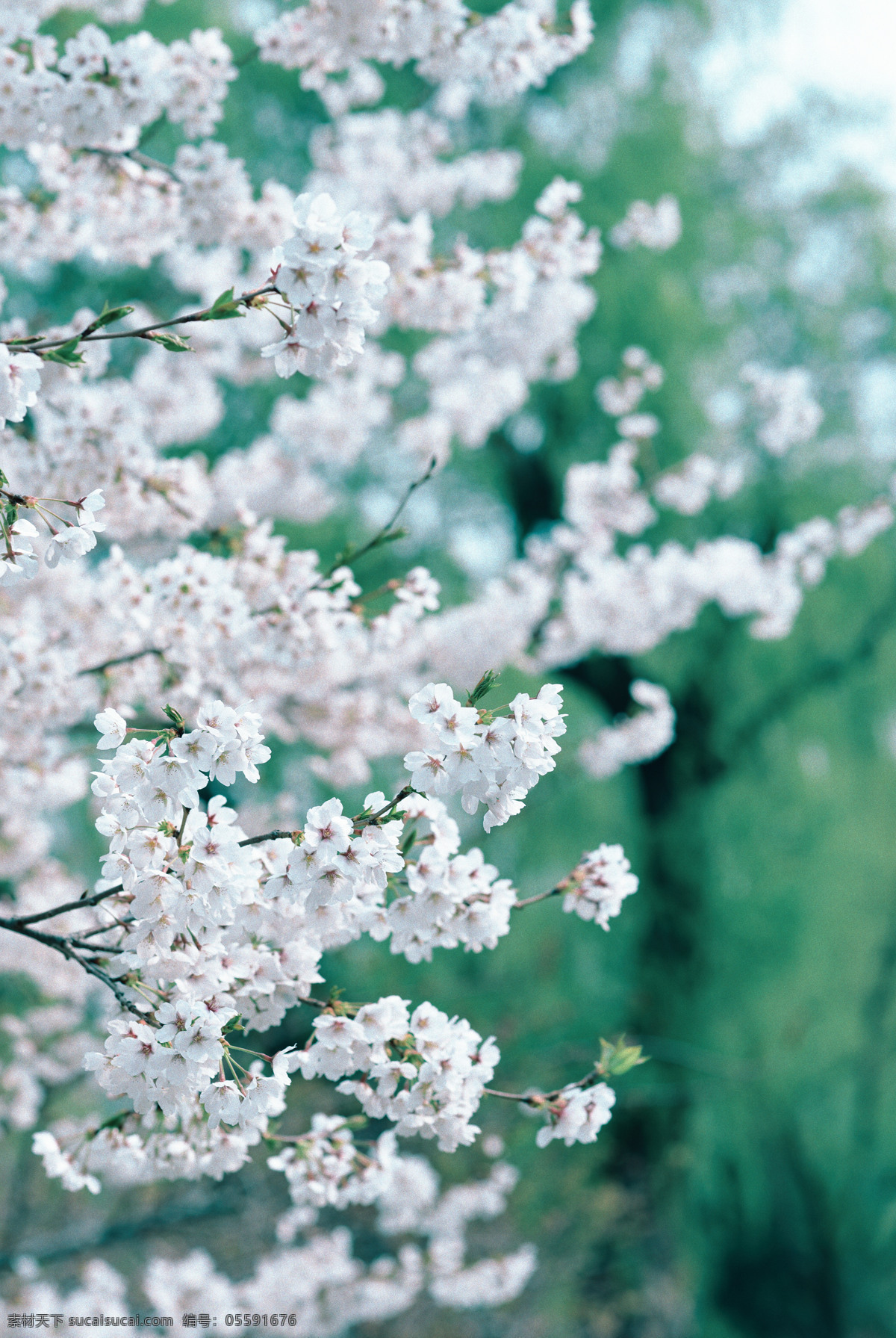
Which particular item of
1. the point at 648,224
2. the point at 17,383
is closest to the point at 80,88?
the point at 17,383

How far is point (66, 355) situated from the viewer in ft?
4.93

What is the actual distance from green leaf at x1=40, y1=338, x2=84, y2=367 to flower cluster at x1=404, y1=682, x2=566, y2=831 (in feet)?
2.41

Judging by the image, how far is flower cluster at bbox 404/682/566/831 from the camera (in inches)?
54.1

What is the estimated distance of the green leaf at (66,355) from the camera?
56.9 inches

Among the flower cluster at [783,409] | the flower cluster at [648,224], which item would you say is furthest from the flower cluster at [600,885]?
the flower cluster at [783,409]

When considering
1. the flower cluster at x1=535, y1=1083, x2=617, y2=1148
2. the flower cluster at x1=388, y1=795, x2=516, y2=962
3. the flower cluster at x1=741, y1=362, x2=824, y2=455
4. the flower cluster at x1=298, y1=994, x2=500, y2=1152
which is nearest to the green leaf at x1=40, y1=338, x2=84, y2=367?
the flower cluster at x1=388, y1=795, x2=516, y2=962

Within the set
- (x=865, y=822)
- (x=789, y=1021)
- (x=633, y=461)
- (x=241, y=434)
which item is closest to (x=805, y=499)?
(x=633, y=461)

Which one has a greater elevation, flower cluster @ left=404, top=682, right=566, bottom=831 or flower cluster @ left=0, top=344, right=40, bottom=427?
flower cluster @ left=0, top=344, right=40, bottom=427

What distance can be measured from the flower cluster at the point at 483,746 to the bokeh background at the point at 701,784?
5601 mm

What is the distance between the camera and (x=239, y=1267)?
587cm

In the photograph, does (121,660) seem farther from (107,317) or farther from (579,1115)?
(579,1115)

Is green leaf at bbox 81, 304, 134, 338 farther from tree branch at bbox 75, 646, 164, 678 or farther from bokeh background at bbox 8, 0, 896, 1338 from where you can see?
bokeh background at bbox 8, 0, 896, 1338

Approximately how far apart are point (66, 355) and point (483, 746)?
2.96 ft

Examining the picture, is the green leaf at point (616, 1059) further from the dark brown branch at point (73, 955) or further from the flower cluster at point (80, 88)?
the flower cluster at point (80, 88)
